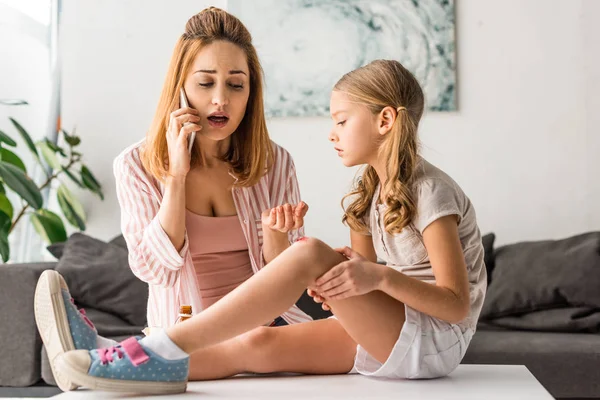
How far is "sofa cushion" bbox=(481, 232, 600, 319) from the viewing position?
297 centimetres

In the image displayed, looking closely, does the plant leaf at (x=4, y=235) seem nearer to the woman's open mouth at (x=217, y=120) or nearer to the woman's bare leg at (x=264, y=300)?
the woman's open mouth at (x=217, y=120)

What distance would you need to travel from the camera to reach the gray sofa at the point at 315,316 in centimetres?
262

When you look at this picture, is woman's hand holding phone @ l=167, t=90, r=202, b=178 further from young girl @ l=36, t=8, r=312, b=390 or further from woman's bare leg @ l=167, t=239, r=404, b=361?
woman's bare leg @ l=167, t=239, r=404, b=361

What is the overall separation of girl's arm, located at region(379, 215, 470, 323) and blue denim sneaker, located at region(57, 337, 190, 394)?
466mm

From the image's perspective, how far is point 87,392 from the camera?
1.59 metres

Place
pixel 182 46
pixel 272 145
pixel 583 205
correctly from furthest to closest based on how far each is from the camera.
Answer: pixel 583 205 → pixel 272 145 → pixel 182 46

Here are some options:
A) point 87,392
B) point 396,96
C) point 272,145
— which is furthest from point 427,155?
point 87,392

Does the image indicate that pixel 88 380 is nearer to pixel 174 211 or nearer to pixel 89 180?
pixel 174 211

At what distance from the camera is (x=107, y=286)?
3.22m

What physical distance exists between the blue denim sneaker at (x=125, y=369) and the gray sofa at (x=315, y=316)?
1455 mm

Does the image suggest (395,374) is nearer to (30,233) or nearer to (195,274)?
(195,274)

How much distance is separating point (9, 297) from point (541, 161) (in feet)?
7.72

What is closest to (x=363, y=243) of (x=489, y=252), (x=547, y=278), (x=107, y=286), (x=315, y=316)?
(x=315, y=316)

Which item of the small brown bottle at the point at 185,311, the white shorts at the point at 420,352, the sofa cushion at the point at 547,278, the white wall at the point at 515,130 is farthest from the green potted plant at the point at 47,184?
the white shorts at the point at 420,352
